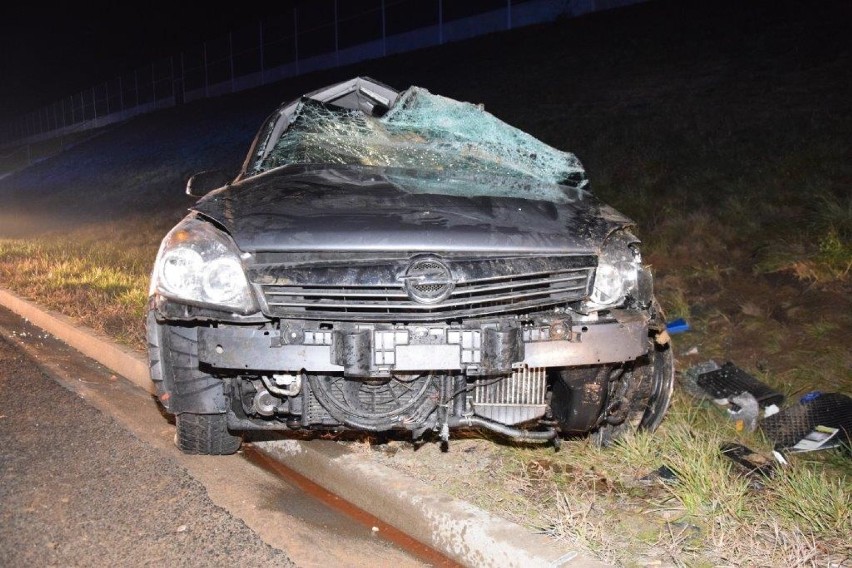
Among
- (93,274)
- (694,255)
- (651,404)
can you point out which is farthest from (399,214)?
(93,274)

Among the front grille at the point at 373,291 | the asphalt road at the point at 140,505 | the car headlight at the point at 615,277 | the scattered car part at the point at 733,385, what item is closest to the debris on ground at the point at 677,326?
the scattered car part at the point at 733,385

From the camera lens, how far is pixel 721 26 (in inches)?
581

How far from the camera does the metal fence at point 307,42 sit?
21.9 m

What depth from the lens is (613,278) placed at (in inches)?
132

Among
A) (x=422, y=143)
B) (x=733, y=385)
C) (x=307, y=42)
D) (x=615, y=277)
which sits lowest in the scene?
(x=733, y=385)

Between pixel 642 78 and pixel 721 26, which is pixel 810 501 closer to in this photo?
pixel 642 78

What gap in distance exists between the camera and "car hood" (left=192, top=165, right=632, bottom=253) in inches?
123

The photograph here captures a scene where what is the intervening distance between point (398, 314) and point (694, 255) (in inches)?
189

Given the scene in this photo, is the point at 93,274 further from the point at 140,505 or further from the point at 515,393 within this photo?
the point at 515,393

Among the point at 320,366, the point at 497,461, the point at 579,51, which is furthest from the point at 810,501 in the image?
the point at 579,51

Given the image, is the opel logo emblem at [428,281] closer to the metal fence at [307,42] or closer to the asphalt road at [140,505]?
the asphalt road at [140,505]

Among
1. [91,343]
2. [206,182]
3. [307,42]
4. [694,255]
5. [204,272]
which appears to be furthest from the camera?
[307,42]

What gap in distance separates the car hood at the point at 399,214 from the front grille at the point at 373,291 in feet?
0.27

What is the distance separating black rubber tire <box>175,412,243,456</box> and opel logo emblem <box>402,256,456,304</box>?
1324 mm
